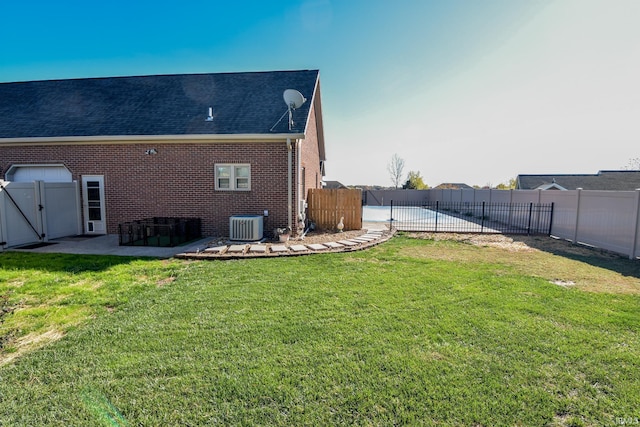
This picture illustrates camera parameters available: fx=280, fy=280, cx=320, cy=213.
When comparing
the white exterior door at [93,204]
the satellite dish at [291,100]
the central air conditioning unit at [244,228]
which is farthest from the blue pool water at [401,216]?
the white exterior door at [93,204]

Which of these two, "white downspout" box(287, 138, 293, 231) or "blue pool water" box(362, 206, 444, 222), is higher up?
"white downspout" box(287, 138, 293, 231)

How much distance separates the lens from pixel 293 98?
964cm

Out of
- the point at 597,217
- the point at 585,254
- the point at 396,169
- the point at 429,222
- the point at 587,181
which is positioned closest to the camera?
the point at 585,254

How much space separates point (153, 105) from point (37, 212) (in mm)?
5304

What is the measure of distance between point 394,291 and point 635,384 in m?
2.77

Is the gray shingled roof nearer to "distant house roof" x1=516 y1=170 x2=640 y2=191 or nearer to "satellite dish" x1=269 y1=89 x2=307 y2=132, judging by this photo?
"satellite dish" x1=269 y1=89 x2=307 y2=132

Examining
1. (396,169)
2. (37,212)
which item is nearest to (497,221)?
(37,212)

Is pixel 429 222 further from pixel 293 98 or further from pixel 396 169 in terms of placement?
pixel 396 169

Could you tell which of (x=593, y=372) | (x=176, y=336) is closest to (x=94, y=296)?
(x=176, y=336)

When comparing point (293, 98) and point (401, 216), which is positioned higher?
point (293, 98)

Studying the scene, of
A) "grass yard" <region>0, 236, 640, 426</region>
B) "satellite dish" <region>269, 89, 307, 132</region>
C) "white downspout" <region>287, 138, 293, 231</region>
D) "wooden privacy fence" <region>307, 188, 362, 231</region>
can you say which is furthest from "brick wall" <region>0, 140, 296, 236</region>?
"grass yard" <region>0, 236, 640, 426</region>

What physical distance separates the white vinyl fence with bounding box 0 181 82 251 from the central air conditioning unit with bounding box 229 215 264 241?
601 cm

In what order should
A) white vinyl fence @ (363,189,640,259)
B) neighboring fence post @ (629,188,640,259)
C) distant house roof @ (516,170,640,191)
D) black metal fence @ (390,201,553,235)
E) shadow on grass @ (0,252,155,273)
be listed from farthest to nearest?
distant house roof @ (516,170,640,191), black metal fence @ (390,201,553,235), white vinyl fence @ (363,189,640,259), neighboring fence post @ (629,188,640,259), shadow on grass @ (0,252,155,273)

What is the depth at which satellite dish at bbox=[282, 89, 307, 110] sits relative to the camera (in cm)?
956
